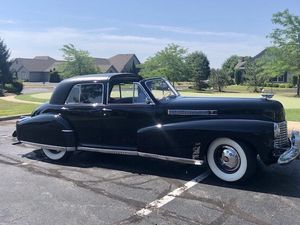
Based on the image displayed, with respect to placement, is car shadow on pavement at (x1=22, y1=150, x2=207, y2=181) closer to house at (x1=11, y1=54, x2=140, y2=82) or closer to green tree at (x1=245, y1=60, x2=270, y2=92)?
green tree at (x1=245, y1=60, x2=270, y2=92)

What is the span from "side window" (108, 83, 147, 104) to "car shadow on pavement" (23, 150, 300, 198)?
1219mm

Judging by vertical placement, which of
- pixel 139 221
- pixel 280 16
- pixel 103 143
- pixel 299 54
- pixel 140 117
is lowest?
pixel 139 221

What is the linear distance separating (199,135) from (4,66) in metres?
44.6

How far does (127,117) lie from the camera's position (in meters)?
7.04

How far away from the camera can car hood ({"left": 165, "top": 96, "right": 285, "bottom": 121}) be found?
6.20m

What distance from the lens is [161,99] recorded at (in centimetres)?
709

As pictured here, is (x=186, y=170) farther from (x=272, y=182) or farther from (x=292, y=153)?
(x=292, y=153)

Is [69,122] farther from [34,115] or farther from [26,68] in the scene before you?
[26,68]

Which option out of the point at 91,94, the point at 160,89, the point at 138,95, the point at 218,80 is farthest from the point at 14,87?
the point at 138,95

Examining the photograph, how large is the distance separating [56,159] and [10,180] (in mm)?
1492

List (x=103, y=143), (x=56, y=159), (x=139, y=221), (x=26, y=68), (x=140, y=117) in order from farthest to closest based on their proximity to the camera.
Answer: (x=26, y=68) → (x=56, y=159) → (x=103, y=143) → (x=140, y=117) → (x=139, y=221)

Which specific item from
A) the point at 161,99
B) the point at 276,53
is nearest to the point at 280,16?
the point at 276,53

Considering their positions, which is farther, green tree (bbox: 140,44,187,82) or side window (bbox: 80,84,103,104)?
green tree (bbox: 140,44,187,82)

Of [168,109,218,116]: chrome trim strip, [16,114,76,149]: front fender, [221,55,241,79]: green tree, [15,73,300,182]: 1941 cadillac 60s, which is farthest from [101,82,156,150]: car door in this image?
[221,55,241,79]: green tree
